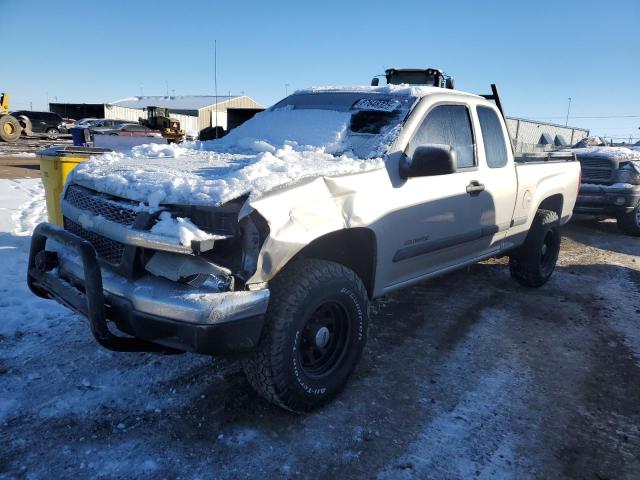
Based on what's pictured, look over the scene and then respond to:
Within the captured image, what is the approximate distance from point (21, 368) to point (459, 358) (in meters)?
3.01

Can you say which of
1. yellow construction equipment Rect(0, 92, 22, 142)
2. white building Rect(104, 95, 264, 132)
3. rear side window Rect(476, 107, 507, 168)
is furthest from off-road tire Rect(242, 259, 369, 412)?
white building Rect(104, 95, 264, 132)

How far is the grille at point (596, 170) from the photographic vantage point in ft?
28.7

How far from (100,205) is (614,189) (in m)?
8.58

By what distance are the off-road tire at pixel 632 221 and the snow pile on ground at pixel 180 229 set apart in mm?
8643

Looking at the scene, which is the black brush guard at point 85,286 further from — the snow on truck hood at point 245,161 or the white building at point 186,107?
the white building at point 186,107

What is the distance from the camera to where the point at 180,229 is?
2.21 m

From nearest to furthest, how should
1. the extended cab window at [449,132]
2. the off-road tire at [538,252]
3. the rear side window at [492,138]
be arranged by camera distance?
the extended cab window at [449,132] → the rear side window at [492,138] → the off-road tire at [538,252]

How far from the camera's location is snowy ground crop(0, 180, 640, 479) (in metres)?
2.39

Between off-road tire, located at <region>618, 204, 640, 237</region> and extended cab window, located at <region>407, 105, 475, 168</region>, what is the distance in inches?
244

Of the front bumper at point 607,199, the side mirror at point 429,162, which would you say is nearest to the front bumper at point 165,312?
the side mirror at point 429,162

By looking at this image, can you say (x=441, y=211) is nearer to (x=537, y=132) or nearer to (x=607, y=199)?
(x=607, y=199)

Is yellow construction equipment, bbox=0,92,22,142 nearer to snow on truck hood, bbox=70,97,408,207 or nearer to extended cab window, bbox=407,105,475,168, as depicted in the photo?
snow on truck hood, bbox=70,97,408,207

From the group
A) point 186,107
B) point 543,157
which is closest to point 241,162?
point 543,157

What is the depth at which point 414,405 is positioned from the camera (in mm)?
2945
